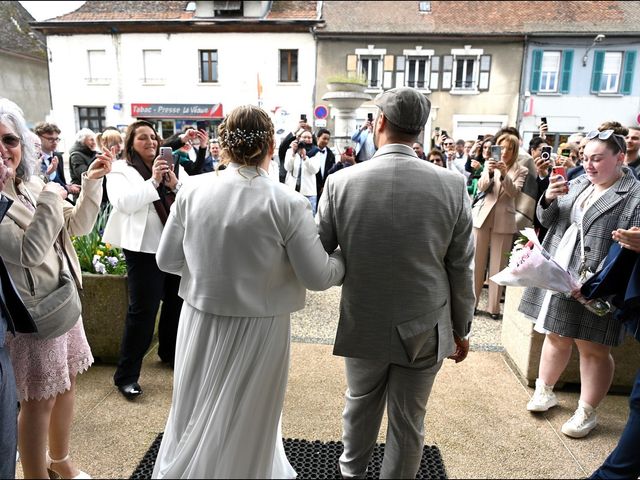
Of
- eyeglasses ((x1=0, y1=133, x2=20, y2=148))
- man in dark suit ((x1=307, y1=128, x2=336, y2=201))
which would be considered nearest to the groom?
eyeglasses ((x1=0, y1=133, x2=20, y2=148))

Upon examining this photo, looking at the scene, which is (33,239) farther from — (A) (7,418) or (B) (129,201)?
(B) (129,201)

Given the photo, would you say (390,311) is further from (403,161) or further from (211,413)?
(211,413)

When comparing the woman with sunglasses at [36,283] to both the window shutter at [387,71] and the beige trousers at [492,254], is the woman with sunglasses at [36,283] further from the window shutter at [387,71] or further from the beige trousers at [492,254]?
the window shutter at [387,71]

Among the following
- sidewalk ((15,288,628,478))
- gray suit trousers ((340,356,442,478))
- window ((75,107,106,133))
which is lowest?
sidewalk ((15,288,628,478))

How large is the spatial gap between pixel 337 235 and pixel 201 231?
1.98ft

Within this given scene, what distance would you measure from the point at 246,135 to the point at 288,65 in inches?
891

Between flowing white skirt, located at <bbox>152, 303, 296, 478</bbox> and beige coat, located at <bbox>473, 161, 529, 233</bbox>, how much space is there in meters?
3.60

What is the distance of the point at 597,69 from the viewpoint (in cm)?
2147

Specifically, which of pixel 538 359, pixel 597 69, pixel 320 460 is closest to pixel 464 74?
pixel 597 69

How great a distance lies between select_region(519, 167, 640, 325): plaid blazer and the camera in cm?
273

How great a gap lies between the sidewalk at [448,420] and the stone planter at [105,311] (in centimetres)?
22

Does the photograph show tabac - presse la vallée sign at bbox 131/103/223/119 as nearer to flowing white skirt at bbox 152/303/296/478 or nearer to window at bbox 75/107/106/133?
window at bbox 75/107/106/133

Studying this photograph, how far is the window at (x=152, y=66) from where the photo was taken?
2338cm

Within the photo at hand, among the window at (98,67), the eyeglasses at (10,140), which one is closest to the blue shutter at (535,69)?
the window at (98,67)
